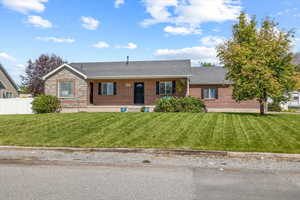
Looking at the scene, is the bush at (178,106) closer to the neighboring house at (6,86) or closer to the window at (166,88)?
the window at (166,88)

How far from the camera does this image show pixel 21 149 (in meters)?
8.02

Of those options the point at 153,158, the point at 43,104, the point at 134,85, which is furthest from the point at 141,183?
the point at 134,85

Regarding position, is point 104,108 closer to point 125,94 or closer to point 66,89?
point 125,94

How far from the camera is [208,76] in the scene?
2491 cm

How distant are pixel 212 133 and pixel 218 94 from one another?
14.8 m

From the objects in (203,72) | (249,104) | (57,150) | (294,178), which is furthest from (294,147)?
(203,72)

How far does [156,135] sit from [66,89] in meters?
15.4

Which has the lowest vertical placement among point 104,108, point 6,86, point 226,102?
point 104,108

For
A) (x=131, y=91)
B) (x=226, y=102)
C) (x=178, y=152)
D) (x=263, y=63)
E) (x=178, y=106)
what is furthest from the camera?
(x=226, y=102)

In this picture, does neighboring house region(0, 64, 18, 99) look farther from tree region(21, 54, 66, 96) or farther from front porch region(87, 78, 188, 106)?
front porch region(87, 78, 188, 106)

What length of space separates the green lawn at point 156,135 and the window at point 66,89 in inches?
398

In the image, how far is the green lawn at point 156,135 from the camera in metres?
7.85

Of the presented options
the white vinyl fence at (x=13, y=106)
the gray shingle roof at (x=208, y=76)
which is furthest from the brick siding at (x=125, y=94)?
the white vinyl fence at (x=13, y=106)

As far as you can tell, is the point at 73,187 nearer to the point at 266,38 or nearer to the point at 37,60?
the point at 266,38
